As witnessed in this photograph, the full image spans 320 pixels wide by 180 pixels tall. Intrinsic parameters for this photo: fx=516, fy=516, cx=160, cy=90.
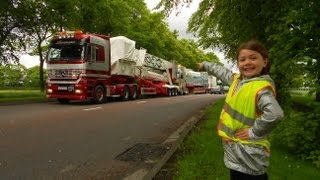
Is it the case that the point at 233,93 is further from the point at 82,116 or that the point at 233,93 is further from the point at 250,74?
the point at 82,116

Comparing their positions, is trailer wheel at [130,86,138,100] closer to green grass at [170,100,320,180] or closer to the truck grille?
the truck grille

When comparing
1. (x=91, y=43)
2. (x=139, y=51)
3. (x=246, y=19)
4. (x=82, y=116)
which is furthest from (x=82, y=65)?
(x=246, y=19)

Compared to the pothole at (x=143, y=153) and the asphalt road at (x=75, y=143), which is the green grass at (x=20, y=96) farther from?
the pothole at (x=143, y=153)

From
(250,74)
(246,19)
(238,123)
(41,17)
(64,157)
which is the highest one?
(41,17)

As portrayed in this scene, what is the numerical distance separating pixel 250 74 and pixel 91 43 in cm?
2394

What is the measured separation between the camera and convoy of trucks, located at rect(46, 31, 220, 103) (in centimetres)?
→ 2694

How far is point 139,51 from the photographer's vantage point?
38.0 metres

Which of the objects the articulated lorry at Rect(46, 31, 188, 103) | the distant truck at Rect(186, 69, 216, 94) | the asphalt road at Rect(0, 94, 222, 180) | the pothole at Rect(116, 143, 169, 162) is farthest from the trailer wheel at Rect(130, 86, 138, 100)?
the pothole at Rect(116, 143, 169, 162)

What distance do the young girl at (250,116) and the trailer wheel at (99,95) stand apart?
80.8 feet

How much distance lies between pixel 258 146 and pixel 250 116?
0.80 feet

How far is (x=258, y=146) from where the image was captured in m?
4.02

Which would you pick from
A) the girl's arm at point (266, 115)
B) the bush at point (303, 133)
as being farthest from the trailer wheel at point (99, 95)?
the girl's arm at point (266, 115)

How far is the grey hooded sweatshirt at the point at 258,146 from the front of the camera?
3887 mm

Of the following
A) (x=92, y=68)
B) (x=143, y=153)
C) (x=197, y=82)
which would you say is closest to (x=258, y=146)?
(x=143, y=153)
